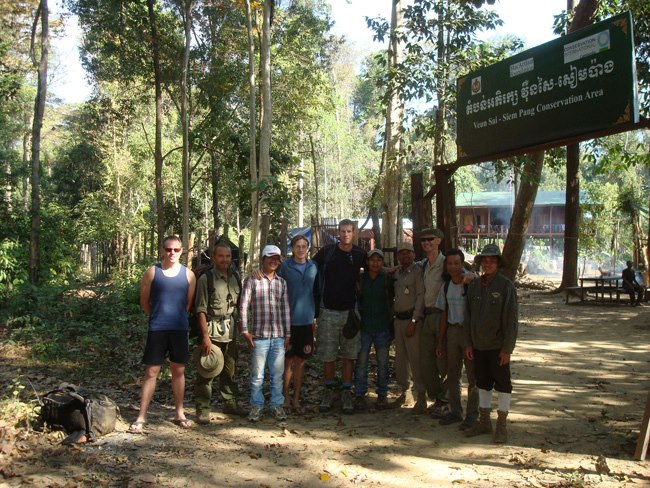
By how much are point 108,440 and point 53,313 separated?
634 cm

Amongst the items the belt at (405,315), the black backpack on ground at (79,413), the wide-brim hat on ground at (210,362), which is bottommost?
the black backpack on ground at (79,413)

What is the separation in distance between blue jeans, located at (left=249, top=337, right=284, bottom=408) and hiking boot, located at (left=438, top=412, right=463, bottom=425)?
1641 millimetres

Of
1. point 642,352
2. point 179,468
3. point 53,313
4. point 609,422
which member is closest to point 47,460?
point 179,468

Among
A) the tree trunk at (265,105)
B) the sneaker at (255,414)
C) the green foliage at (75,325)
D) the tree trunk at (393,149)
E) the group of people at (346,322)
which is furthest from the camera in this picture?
the tree trunk at (265,105)

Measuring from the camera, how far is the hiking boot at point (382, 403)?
6344mm

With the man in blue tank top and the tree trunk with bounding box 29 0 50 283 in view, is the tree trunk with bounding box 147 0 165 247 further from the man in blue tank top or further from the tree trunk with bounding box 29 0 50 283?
the man in blue tank top

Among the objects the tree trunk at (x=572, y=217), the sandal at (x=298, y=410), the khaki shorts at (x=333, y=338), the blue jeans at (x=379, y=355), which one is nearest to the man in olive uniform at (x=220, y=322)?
the sandal at (x=298, y=410)

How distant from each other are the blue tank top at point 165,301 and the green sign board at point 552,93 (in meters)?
3.42

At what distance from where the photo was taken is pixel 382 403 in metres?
6.35

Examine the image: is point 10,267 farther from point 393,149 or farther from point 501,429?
point 501,429

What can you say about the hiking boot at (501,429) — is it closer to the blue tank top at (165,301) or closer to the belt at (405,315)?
the belt at (405,315)

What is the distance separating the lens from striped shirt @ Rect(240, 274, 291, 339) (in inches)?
230

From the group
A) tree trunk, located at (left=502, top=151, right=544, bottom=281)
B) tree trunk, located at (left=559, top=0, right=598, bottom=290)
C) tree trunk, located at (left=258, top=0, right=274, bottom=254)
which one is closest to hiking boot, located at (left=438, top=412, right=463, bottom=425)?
tree trunk, located at (left=502, top=151, right=544, bottom=281)

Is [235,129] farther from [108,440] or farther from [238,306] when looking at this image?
[108,440]
